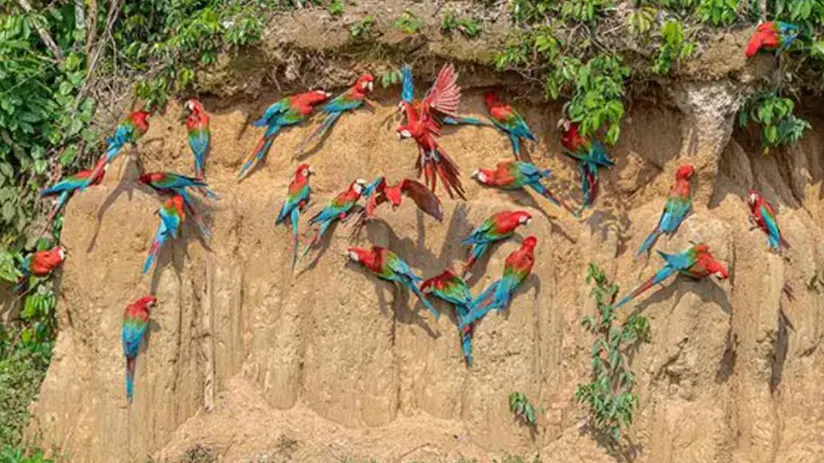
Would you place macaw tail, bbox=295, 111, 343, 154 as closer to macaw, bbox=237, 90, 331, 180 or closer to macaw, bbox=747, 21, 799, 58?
macaw, bbox=237, 90, 331, 180

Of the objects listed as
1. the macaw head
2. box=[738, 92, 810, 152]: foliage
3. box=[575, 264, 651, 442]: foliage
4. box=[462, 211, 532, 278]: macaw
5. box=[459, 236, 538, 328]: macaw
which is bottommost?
box=[575, 264, 651, 442]: foliage

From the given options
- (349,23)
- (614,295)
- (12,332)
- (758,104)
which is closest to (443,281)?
(614,295)

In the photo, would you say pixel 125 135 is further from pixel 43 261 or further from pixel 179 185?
pixel 43 261

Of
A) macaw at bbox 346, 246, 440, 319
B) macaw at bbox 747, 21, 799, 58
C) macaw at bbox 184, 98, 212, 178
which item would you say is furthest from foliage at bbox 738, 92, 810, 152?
macaw at bbox 184, 98, 212, 178

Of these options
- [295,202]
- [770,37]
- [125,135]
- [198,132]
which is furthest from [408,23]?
[770,37]

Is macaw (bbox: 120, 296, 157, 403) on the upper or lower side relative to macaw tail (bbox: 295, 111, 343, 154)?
lower

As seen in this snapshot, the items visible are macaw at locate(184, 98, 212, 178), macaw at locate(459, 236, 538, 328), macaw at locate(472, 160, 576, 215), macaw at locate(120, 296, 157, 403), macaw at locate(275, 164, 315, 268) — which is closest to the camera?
macaw at locate(120, 296, 157, 403)

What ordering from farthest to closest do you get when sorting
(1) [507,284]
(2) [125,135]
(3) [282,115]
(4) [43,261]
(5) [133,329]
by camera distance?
1. (3) [282,115]
2. (4) [43,261]
3. (2) [125,135]
4. (1) [507,284]
5. (5) [133,329]

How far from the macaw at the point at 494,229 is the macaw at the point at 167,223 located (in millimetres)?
1413

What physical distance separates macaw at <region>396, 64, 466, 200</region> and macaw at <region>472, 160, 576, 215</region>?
158mm

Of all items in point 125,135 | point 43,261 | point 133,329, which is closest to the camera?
point 133,329

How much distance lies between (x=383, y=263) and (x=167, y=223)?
1.06 metres

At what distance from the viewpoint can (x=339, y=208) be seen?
6207mm

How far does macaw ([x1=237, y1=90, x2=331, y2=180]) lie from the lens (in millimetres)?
6547
